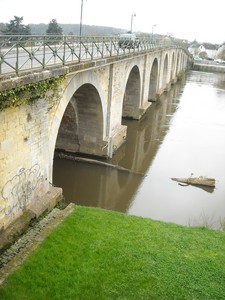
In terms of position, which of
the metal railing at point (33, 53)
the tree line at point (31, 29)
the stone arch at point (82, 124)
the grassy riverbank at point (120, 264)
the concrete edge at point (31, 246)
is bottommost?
the grassy riverbank at point (120, 264)

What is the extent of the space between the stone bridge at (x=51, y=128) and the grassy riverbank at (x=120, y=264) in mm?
1411

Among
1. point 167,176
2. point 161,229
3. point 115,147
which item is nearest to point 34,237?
point 161,229

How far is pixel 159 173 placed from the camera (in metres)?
18.3

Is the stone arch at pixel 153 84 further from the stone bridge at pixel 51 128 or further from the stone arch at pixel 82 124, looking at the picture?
the stone arch at pixel 82 124

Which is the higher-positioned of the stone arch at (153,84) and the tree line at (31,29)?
the tree line at (31,29)

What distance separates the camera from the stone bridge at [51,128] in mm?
9484

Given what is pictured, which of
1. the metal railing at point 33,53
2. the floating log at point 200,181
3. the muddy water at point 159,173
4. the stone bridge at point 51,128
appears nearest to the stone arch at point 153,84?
the muddy water at point 159,173

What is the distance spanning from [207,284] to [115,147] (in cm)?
1220

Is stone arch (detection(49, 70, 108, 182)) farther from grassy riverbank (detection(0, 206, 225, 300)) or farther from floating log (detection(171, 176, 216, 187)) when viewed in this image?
grassy riverbank (detection(0, 206, 225, 300))

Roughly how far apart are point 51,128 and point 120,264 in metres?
5.14

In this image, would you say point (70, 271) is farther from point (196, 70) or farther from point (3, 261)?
point (196, 70)

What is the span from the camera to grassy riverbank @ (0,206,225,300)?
319 inches

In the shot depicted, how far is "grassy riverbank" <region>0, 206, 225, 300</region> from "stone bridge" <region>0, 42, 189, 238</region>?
1.41m

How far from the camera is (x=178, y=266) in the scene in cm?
920
